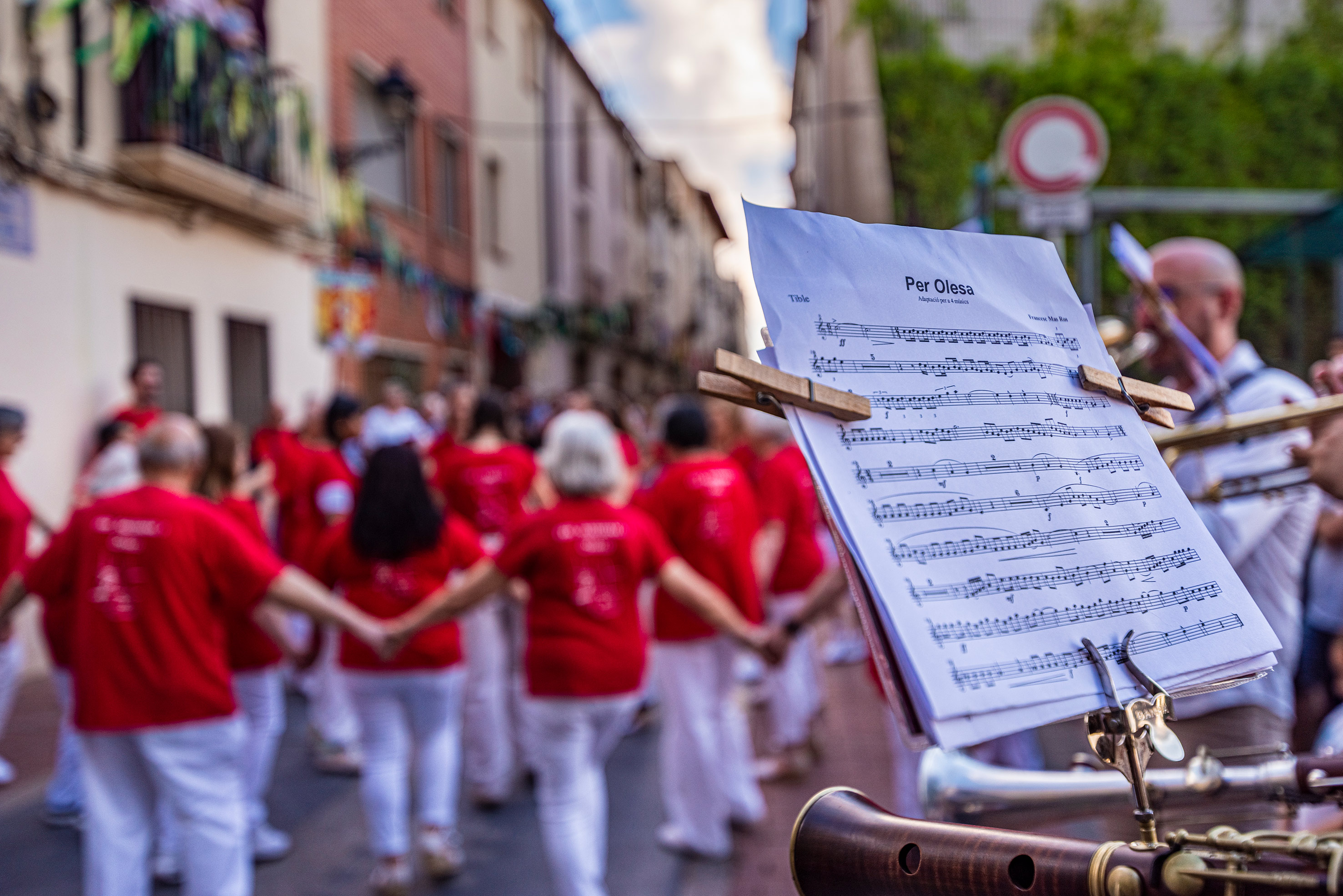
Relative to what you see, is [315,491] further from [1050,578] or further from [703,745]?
[1050,578]

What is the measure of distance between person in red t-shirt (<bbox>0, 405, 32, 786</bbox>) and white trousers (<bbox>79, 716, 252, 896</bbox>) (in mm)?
1735

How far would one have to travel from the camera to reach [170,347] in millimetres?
8898

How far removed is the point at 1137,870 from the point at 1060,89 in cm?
1205

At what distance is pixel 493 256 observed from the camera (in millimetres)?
17031

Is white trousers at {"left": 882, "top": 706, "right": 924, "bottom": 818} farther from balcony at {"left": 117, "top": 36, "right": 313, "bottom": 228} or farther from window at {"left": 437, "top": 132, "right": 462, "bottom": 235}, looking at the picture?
window at {"left": 437, "top": 132, "right": 462, "bottom": 235}

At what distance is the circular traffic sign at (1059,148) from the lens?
18.8 feet

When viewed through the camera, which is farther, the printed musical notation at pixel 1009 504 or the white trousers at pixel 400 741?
the white trousers at pixel 400 741

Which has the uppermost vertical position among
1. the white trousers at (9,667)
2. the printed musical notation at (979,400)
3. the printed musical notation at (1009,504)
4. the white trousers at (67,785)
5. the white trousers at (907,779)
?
the printed musical notation at (979,400)

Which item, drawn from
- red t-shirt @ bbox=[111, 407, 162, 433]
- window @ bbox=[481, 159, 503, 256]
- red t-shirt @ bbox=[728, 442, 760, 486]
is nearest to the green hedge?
red t-shirt @ bbox=[728, 442, 760, 486]

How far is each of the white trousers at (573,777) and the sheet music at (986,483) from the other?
275 centimetres

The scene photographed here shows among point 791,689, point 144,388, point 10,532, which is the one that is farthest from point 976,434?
point 144,388

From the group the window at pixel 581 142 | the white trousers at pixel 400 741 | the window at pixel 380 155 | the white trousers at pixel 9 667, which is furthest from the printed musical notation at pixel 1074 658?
the window at pixel 581 142

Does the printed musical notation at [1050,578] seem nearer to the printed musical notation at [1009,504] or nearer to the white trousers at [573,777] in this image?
the printed musical notation at [1009,504]

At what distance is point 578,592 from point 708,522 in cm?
104
